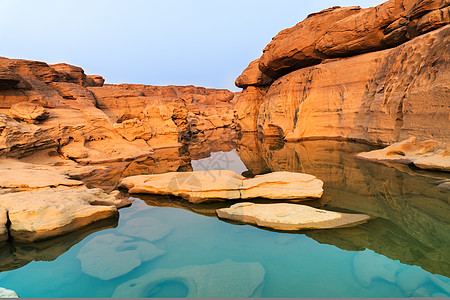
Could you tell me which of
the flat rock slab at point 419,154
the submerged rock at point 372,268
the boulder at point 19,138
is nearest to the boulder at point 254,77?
the flat rock slab at point 419,154

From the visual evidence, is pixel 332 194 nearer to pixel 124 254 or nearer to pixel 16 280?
pixel 124 254

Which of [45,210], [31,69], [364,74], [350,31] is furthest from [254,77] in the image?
[45,210]

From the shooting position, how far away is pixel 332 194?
4965mm

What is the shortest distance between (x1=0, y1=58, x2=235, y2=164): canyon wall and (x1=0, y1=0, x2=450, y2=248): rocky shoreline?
51mm

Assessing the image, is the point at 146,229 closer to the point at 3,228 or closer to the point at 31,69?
the point at 3,228

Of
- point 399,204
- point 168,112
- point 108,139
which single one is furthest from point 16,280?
point 168,112

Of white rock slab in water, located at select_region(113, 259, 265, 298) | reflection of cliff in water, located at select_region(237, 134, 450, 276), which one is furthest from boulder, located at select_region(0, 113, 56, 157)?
white rock slab in water, located at select_region(113, 259, 265, 298)

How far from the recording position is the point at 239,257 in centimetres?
287

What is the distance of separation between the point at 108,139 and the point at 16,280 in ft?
33.2

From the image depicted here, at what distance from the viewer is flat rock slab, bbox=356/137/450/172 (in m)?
5.97

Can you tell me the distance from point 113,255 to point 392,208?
4.30m

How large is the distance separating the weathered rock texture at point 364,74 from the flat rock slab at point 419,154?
0.45 meters

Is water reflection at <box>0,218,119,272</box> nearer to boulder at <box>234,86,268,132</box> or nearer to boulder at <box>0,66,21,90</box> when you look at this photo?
boulder at <box>0,66,21,90</box>

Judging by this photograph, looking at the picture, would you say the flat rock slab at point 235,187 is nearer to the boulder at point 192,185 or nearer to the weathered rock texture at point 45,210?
the boulder at point 192,185
